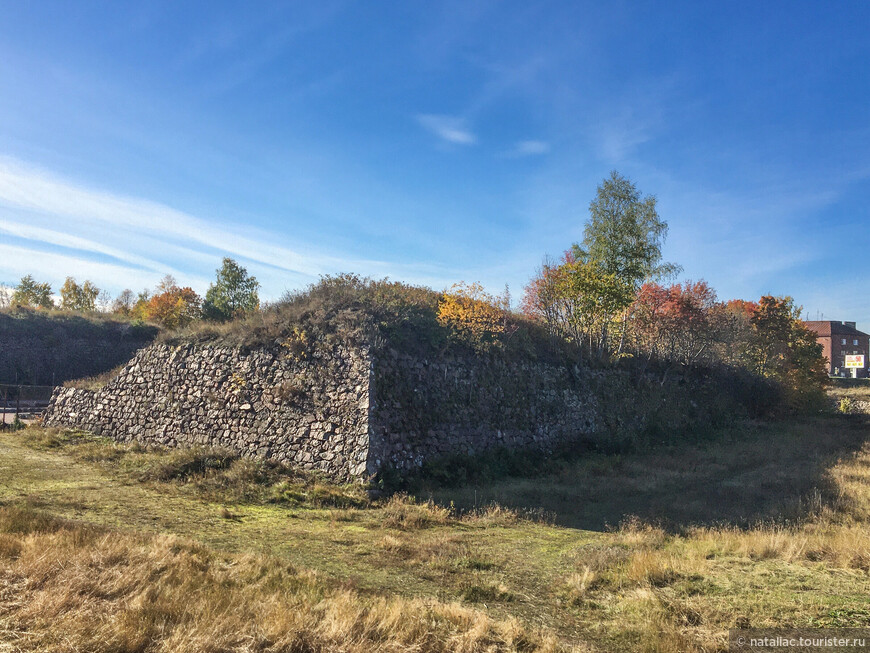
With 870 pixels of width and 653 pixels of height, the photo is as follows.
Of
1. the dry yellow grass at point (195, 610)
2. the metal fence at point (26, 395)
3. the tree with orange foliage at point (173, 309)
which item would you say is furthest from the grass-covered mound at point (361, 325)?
the tree with orange foliage at point (173, 309)

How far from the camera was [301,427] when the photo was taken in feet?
57.0

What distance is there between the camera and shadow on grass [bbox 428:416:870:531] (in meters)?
14.2

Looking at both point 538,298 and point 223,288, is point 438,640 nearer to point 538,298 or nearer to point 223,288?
point 538,298

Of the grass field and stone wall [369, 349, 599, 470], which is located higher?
stone wall [369, 349, 599, 470]

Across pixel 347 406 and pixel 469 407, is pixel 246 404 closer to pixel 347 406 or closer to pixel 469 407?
pixel 347 406

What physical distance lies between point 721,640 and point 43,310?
52552mm

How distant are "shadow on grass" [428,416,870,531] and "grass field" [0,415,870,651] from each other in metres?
0.13

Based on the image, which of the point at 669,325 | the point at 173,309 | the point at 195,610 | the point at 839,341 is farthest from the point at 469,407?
the point at 839,341

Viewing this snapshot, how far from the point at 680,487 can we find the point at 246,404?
15969 mm

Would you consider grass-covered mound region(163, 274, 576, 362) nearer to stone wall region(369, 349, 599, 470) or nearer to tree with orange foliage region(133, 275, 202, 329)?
stone wall region(369, 349, 599, 470)

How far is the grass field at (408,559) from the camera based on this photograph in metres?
6.20

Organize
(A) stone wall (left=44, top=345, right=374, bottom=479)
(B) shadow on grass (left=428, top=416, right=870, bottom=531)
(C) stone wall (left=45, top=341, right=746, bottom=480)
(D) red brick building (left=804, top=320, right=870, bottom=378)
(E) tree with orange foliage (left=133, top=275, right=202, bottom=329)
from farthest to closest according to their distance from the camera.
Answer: (D) red brick building (left=804, top=320, right=870, bottom=378)
(E) tree with orange foliage (left=133, top=275, right=202, bottom=329)
(C) stone wall (left=45, top=341, right=746, bottom=480)
(A) stone wall (left=44, top=345, right=374, bottom=479)
(B) shadow on grass (left=428, top=416, right=870, bottom=531)

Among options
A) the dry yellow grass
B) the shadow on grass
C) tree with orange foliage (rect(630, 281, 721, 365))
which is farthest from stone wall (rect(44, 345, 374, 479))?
tree with orange foliage (rect(630, 281, 721, 365))

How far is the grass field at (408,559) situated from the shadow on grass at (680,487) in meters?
0.13
